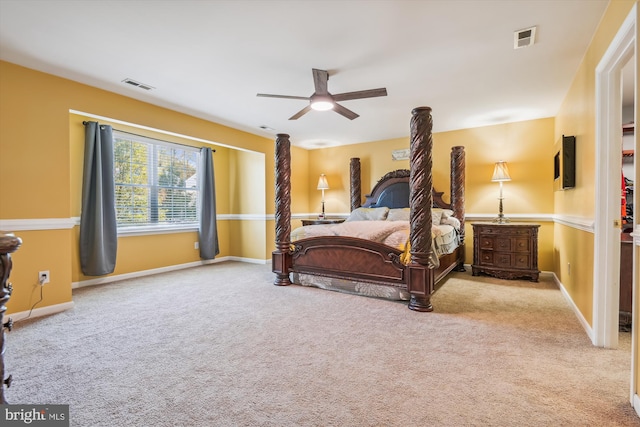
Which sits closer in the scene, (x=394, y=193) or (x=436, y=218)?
(x=436, y=218)

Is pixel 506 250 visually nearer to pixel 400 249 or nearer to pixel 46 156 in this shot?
pixel 400 249

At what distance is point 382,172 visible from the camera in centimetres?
621

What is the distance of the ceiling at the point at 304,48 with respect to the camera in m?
2.22

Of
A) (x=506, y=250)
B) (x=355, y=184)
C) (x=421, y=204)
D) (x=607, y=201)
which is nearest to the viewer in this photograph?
(x=607, y=201)

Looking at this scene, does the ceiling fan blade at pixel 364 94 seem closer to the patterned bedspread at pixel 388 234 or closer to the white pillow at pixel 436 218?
the patterned bedspread at pixel 388 234

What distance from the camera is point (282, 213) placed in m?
4.34

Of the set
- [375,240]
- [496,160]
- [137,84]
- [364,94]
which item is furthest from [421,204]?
[137,84]

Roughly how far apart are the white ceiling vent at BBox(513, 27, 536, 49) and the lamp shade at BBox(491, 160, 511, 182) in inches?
95.0

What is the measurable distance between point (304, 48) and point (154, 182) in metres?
3.78

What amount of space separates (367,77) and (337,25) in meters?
1.00

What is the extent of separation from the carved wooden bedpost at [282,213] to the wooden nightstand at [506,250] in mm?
2897

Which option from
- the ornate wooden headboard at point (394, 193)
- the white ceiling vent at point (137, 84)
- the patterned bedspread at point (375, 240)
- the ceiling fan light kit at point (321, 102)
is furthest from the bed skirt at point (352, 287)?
the white ceiling vent at point (137, 84)

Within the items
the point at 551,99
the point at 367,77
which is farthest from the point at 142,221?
the point at 551,99

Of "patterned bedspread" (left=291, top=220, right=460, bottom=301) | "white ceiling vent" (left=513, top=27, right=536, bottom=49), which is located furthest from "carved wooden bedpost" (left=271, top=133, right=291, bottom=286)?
"white ceiling vent" (left=513, top=27, right=536, bottom=49)
